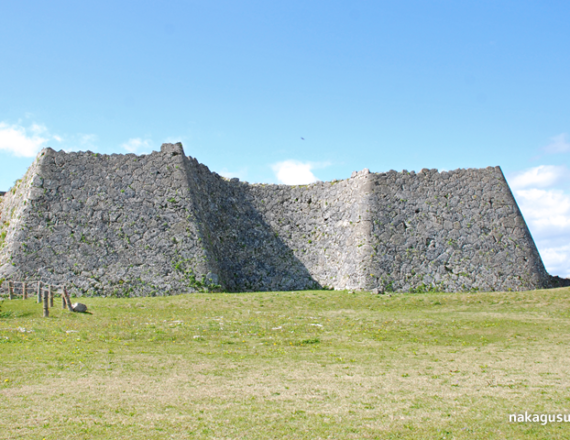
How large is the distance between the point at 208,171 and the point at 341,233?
9263 millimetres

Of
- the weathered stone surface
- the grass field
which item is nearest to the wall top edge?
the weathered stone surface

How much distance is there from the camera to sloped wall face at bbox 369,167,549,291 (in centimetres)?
2789

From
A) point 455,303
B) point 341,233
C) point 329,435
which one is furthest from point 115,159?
point 329,435

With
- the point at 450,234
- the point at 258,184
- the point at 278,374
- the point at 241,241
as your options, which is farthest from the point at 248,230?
the point at 278,374

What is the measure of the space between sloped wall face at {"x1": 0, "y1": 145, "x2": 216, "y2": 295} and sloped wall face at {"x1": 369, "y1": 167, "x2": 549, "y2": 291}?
10254 millimetres

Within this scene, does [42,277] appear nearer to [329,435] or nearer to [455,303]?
[455,303]

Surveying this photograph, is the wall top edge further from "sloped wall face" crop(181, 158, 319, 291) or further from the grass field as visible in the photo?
the grass field

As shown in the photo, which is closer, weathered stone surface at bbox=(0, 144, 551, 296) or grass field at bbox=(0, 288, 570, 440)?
grass field at bbox=(0, 288, 570, 440)

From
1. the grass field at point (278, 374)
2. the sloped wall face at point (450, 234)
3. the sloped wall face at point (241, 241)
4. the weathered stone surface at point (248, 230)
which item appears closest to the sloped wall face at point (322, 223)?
the weathered stone surface at point (248, 230)

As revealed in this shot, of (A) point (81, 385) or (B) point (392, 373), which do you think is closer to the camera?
(A) point (81, 385)

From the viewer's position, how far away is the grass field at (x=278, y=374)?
739cm

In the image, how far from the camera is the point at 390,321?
18.5 metres

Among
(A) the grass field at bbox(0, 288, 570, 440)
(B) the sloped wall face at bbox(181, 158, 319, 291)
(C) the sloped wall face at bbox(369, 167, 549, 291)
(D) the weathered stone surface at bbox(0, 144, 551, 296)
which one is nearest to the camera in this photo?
(A) the grass field at bbox(0, 288, 570, 440)

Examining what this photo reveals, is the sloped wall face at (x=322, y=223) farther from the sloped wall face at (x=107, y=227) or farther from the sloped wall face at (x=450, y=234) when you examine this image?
the sloped wall face at (x=107, y=227)
